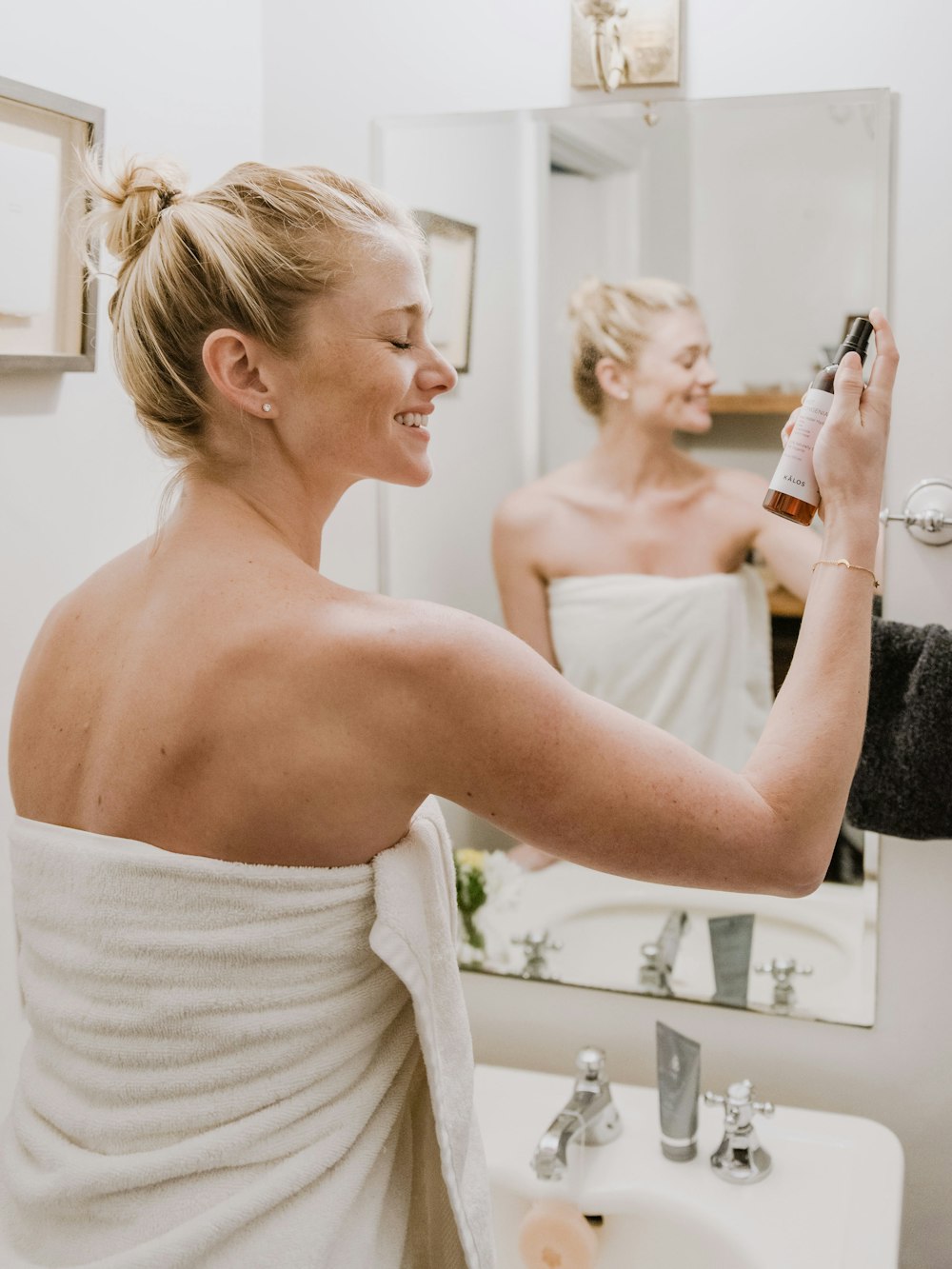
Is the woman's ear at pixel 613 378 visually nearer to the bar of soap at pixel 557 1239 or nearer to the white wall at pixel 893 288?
the white wall at pixel 893 288

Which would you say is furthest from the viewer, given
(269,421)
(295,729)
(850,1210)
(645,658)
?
(645,658)

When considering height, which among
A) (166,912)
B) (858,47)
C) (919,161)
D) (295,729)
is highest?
(858,47)

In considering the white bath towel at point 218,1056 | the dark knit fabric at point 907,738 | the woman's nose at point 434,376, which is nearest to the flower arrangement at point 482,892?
the dark knit fabric at point 907,738

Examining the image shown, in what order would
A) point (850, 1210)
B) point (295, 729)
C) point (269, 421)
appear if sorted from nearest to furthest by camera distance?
point (295, 729) → point (269, 421) → point (850, 1210)

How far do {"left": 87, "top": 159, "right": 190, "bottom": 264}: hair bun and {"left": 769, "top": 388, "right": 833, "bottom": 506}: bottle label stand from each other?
0.50 m

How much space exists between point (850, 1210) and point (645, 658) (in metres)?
0.61

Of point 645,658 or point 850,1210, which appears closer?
point 850,1210

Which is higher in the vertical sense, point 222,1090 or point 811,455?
point 811,455

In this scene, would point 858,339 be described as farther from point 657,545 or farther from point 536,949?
point 536,949

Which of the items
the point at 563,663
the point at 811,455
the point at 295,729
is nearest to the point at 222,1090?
the point at 295,729

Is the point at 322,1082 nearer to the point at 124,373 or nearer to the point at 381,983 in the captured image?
the point at 381,983

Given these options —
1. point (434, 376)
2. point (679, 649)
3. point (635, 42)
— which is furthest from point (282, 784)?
point (635, 42)

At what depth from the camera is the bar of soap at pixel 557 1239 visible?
4.13 ft

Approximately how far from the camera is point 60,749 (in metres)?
0.85
